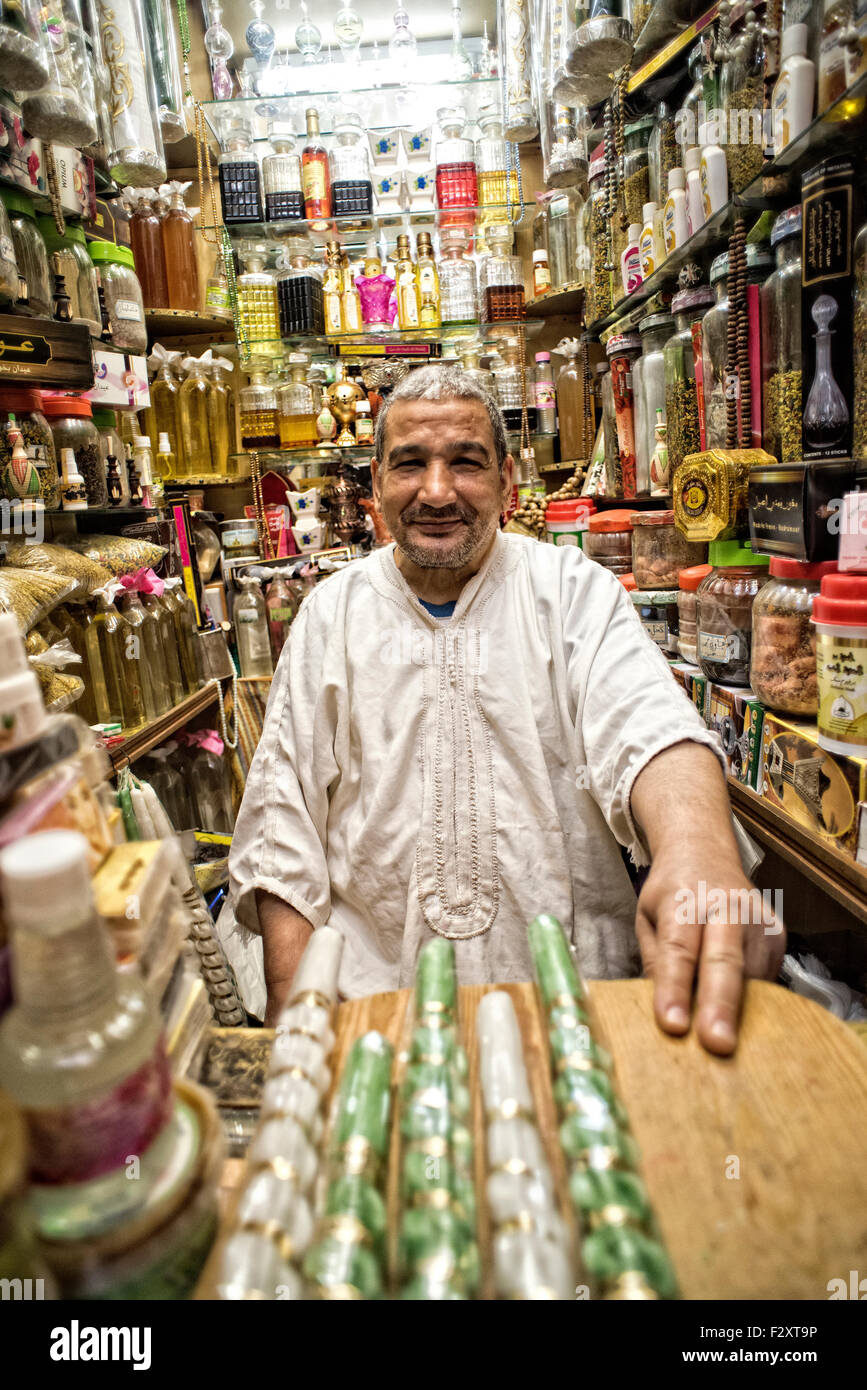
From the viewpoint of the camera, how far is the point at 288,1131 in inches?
14.1

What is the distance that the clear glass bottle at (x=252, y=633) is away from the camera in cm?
279

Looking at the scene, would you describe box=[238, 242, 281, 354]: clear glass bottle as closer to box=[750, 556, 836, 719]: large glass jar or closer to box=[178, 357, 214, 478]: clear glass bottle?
box=[178, 357, 214, 478]: clear glass bottle

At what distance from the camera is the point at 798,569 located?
1.24 metres

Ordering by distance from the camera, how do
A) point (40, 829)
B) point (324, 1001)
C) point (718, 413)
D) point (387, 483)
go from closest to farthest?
1. point (40, 829)
2. point (324, 1001)
3. point (387, 483)
4. point (718, 413)

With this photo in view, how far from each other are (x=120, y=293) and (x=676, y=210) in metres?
1.38

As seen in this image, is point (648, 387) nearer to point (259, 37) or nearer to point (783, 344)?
point (783, 344)

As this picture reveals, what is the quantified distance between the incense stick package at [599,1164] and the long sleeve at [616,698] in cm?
59

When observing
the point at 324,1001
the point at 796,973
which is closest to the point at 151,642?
the point at 796,973

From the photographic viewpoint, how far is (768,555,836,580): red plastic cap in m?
1.19

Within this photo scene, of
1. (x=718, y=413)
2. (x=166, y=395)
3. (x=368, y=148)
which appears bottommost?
(x=718, y=413)

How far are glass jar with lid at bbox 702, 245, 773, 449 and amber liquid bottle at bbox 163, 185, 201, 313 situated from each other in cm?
Answer: 203

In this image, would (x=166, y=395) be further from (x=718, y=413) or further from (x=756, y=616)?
(x=756, y=616)

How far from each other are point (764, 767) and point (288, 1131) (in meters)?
1.18

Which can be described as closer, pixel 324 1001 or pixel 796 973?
pixel 324 1001
